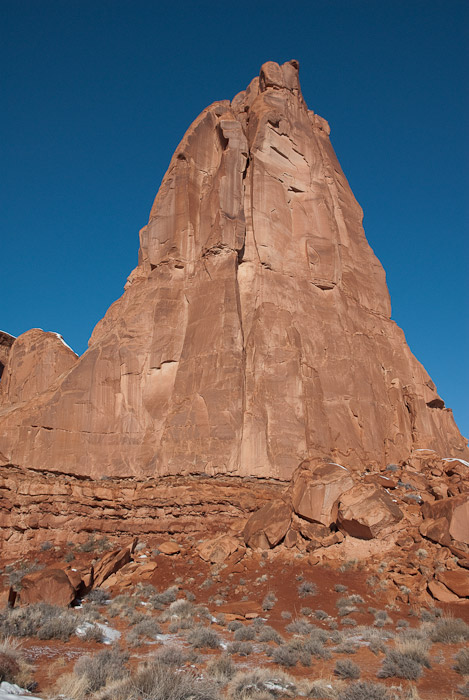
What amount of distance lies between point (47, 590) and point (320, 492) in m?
9.81

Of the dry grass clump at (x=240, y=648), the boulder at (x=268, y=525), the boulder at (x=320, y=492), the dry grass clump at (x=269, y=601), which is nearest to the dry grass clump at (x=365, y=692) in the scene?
the dry grass clump at (x=240, y=648)

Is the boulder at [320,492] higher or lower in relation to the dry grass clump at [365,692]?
higher

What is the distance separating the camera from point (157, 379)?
2605 centimetres

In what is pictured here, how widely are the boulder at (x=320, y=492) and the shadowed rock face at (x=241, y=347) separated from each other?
8.04 feet

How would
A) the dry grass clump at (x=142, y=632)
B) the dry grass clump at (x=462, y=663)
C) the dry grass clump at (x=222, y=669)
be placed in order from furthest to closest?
1. the dry grass clump at (x=142, y=632)
2. the dry grass clump at (x=462, y=663)
3. the dry grass clump at (x=222, y=669)

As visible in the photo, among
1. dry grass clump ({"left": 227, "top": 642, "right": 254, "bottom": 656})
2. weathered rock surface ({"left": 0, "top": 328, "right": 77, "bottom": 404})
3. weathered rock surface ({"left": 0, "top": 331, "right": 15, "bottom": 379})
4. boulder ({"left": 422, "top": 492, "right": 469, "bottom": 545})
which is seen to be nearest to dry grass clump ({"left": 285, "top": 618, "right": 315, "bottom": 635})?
dry grass clump ({"left": 227, "top": 642, "right": 254, "bottom": 656})

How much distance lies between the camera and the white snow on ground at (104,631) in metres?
11.9

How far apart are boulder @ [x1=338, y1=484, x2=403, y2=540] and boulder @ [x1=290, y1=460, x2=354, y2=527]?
0.45 meters

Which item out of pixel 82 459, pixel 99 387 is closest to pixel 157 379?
pixel 99 387

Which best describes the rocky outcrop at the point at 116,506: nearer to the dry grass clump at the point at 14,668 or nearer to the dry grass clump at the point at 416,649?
the dry grass clump at the point at 416,649

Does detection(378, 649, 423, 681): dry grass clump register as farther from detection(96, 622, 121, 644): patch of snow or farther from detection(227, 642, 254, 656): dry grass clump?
detection(96, 622, 121, 644): patch of snow

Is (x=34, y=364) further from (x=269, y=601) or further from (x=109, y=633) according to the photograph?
(x=109, y=633)

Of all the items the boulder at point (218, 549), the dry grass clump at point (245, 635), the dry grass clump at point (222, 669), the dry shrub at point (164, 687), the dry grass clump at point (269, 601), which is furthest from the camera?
the boulder at point (218, 549)

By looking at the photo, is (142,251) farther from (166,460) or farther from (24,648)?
(24,648)
